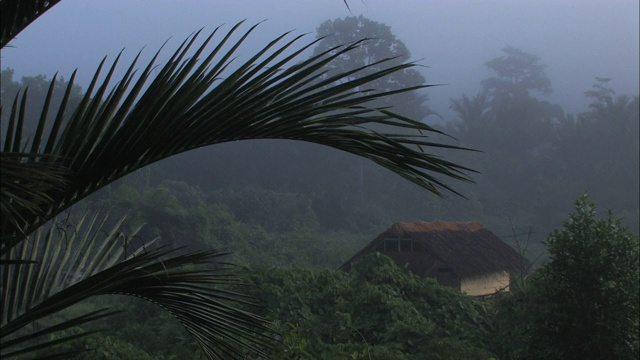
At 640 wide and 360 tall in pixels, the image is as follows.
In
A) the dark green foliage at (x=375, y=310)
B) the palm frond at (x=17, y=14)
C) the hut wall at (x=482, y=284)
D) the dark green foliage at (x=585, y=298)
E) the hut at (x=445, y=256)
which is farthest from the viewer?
the hut wall at (x=482, y=284)

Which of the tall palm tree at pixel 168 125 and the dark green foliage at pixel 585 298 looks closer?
the tall palm tree at pixel 168 125

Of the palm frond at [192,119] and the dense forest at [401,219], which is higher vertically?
the palm frond at [192,119]

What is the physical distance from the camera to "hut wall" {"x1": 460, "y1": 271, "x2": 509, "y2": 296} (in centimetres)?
1535

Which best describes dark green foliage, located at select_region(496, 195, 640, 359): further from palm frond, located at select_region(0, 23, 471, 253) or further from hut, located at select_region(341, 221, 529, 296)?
hut, located at select_region(341, 221, 529, 296)

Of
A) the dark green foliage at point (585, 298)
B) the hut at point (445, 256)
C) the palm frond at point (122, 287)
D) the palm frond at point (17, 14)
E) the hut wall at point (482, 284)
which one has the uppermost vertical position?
the palm frond at point (17, 14)

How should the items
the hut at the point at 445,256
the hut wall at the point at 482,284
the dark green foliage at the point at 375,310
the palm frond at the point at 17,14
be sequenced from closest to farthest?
the palm frond at the point at 17,14, the dark green foliage at the point at 375,310, the hut at the point at 445,256, the hut wall at the point at 482,284

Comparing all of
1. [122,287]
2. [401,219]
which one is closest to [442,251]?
[122,287]

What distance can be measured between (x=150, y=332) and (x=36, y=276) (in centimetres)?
607

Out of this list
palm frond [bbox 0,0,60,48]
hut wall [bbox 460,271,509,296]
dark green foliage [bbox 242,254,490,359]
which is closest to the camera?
palm frond [bbox 0,0,60,48]

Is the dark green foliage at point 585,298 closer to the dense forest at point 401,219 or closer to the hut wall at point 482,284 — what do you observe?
the dense forest at point 401,219

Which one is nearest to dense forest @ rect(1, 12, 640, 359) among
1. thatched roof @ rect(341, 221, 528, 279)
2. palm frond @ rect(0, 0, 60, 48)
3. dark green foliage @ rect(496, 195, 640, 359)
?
dark green foliage @ rect(496, 195, 640, 359)

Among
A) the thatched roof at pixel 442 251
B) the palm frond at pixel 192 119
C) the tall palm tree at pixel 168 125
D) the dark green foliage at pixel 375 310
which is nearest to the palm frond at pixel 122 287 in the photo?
the tall palm tree at pixel 168 125

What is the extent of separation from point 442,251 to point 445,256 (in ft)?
0.52

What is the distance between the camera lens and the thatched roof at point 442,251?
15.2 meters
